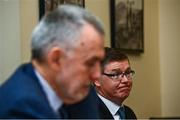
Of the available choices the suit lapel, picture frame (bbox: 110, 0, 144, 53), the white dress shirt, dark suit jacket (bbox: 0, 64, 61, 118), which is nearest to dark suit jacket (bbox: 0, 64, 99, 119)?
dark suit jacket (bbox: 0, 64, 61, 118)

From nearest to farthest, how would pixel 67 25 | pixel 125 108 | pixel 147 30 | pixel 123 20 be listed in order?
pixel 67 25
pixel 125 108
pixel 123 20
pixel 147 30

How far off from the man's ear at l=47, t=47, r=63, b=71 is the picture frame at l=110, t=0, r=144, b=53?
222 centimetres

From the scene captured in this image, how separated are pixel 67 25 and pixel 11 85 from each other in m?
0.27

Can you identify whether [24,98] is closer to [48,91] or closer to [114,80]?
[48,91]

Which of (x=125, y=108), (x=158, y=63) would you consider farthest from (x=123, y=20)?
(x=125, y=108)

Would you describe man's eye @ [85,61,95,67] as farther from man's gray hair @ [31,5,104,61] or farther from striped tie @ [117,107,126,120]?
striped tie @ [117,107,126,120]

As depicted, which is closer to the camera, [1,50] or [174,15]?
[1,50]

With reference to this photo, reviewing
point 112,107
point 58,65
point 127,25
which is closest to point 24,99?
point 58,65

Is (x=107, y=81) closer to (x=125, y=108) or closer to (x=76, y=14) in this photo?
(x=125, y=108)

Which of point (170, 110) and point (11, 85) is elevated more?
point (11, 85)

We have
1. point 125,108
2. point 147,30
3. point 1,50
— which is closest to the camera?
point 1,50

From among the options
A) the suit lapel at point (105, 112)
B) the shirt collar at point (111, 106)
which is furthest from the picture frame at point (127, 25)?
the suit lapel at point (105, 112)

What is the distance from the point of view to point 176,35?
14.4 ft

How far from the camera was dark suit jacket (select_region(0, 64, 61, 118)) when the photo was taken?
3.99 feet
